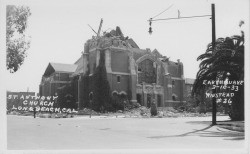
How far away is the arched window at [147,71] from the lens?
112 feet

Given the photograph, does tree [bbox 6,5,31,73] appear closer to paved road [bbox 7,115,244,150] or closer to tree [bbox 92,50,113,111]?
paved road [bbox 7,115,244,150]

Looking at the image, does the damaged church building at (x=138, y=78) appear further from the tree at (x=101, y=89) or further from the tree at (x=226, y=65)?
the tree at (x=226, y=65)

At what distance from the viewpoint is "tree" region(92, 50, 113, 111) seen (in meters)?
31.9

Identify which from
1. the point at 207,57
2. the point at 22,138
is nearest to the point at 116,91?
the point at 207,57

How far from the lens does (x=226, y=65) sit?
1452 cm

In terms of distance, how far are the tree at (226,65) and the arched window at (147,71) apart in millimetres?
18664

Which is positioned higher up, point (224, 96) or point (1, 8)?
point (1, 8)

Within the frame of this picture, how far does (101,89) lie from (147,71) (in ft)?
16.0

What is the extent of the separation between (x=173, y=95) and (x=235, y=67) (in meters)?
20.2

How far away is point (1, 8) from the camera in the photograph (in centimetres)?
1219

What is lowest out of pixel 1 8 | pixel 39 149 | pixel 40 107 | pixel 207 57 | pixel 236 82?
pixel 39 149

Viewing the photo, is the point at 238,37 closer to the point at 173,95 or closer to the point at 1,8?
the point at 1,8

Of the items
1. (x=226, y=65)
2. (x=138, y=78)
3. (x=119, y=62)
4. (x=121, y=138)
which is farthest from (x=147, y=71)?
(x=121, y=138)

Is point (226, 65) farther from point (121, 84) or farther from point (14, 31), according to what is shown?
point (121, 84)
